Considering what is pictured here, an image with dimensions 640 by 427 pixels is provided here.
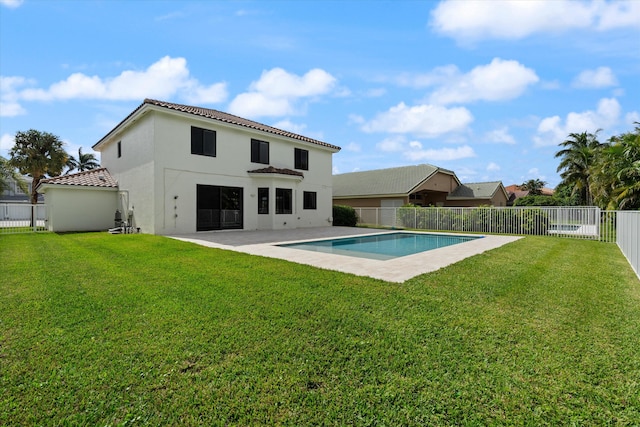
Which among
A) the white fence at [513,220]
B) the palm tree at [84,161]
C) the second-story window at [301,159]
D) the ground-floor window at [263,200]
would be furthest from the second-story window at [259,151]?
the palm tree at [84,161]

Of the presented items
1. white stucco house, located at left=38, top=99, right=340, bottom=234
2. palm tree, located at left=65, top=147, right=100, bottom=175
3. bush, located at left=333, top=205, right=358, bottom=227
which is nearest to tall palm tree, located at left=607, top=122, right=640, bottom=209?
bush, located at left=333, top=205, right=358, bottom=227

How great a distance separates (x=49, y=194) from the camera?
56.9ft

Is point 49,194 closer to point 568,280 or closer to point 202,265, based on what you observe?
point 202,265

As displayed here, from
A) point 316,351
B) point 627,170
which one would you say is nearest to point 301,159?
point 627,170

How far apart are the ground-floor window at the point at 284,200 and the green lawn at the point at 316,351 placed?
499 inches

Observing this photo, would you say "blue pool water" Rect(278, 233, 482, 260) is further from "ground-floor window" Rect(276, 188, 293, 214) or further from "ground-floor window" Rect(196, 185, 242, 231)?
"ground-floor window" Rect(196, 185, 242, 231)

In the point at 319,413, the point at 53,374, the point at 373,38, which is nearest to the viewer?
the point at 319,413

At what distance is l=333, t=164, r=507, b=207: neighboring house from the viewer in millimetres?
27609

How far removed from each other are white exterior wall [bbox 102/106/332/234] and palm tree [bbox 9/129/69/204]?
10.7 meters

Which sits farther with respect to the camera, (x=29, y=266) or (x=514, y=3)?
(x=514, y=3)

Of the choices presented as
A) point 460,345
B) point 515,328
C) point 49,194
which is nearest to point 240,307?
point 460,345

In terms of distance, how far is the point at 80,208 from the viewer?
17.3 m

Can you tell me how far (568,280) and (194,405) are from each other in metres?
7.51

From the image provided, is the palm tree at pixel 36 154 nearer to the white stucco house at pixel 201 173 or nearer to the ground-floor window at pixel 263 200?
the white stucco house at pixel 201 173
